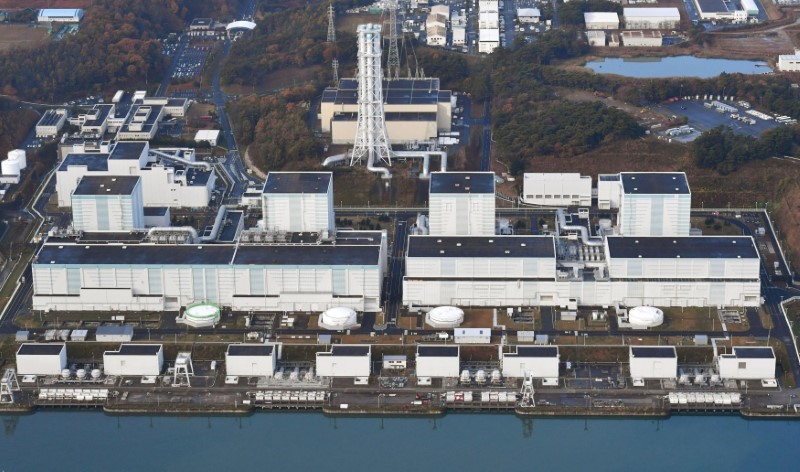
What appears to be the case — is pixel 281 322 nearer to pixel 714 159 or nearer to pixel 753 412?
pixel 753 412

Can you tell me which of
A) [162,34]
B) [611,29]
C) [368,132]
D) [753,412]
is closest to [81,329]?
[368,132]

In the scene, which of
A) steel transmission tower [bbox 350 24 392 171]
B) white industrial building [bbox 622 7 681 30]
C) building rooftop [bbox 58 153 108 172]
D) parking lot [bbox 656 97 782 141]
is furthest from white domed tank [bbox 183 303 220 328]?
white industrial building [bbox 622 7 681 30]

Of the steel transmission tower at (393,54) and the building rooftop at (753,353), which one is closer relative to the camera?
the building rooftop at (753,353)

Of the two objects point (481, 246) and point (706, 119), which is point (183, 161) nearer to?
point (481, 246)

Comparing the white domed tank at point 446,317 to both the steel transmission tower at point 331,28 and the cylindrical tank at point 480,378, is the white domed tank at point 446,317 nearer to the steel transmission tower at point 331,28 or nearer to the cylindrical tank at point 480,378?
the cylindrical tank at point 480,378

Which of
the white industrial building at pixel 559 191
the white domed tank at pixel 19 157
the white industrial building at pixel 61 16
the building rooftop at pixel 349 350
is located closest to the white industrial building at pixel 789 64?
the white industrial building at pixel 559 191

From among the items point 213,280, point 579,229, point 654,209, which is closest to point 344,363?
point 213,280
